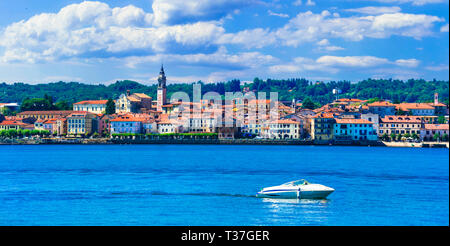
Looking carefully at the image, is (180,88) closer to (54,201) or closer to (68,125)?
(68,125)

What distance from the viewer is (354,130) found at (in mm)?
49000

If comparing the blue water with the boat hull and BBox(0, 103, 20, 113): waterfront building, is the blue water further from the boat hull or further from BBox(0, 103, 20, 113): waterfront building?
BBox(0, 103, 20, 113): waterfront building

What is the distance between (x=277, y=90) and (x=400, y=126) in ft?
144

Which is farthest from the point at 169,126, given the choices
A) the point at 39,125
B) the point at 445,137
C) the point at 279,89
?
the point at 279,89

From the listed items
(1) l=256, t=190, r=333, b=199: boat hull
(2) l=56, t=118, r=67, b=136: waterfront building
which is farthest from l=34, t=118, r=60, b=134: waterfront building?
(1) l=256, t=190, r=333, b=199: boat hull

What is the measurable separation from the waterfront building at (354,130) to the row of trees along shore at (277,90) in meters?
27.3

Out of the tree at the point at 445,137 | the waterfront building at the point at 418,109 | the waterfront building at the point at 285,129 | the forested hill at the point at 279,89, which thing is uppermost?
the forested hill at the point at 279,89

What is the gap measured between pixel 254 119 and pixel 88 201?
4094cm

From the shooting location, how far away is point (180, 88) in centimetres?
8225

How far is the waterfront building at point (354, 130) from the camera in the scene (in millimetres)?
48831

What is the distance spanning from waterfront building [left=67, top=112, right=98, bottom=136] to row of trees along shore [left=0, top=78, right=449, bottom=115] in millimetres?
23158

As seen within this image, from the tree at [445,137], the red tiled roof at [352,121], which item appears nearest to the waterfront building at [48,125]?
the red tiled roof at [352,121]

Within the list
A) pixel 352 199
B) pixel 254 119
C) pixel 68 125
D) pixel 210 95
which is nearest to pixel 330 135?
pixel 254 119

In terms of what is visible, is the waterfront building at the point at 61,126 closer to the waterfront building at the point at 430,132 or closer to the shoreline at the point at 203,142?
the shoreline at the point at 203,142
